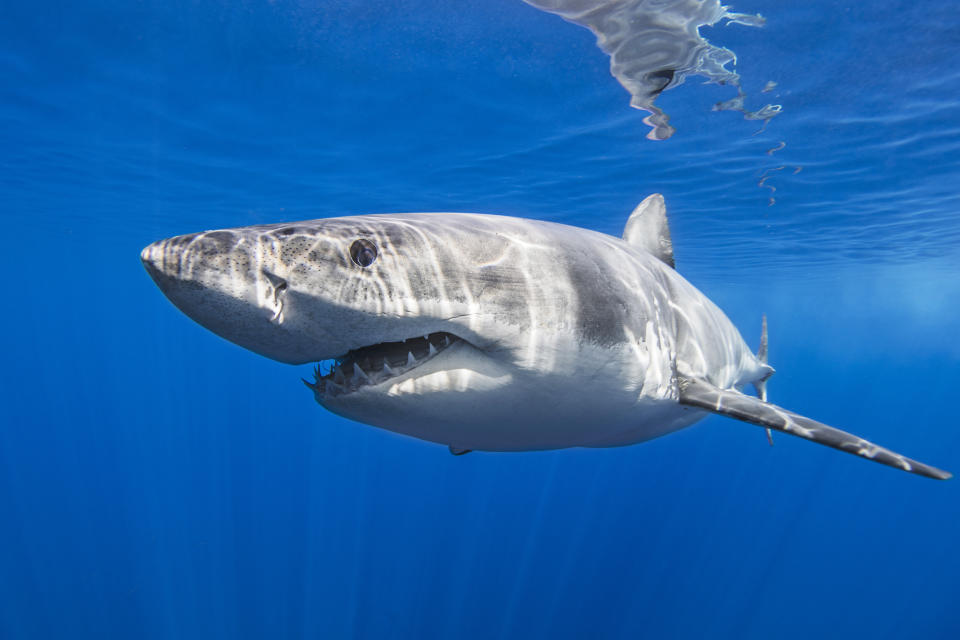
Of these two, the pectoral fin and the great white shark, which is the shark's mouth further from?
the pectoral fin

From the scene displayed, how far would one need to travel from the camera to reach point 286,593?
653 inches

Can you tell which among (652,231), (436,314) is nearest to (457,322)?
(436,314)

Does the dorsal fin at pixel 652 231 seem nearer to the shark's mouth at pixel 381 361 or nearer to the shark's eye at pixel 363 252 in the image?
the shark's mouth at pixel 381 361

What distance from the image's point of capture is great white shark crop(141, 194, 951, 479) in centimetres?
166

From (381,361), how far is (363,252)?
0.46 meters

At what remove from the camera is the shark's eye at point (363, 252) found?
183cm

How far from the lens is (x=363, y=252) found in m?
1.86

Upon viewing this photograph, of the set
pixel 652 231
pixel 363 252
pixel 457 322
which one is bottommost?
pixel 457 322

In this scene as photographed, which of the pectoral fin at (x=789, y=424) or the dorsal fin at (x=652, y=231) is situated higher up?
the dorsal fin at (x=652, y=231)

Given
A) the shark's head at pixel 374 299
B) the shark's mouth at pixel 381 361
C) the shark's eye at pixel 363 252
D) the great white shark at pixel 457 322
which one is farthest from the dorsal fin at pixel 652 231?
the shark's eye at pixel 363 252

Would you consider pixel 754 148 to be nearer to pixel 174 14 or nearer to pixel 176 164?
pixel 174 14

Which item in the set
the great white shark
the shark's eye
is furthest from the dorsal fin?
the shark's eye

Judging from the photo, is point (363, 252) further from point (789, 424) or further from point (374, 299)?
point (789, 424)

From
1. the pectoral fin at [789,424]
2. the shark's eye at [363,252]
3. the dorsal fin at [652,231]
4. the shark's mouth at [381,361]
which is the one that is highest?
the dorsal fin at [652,231]
